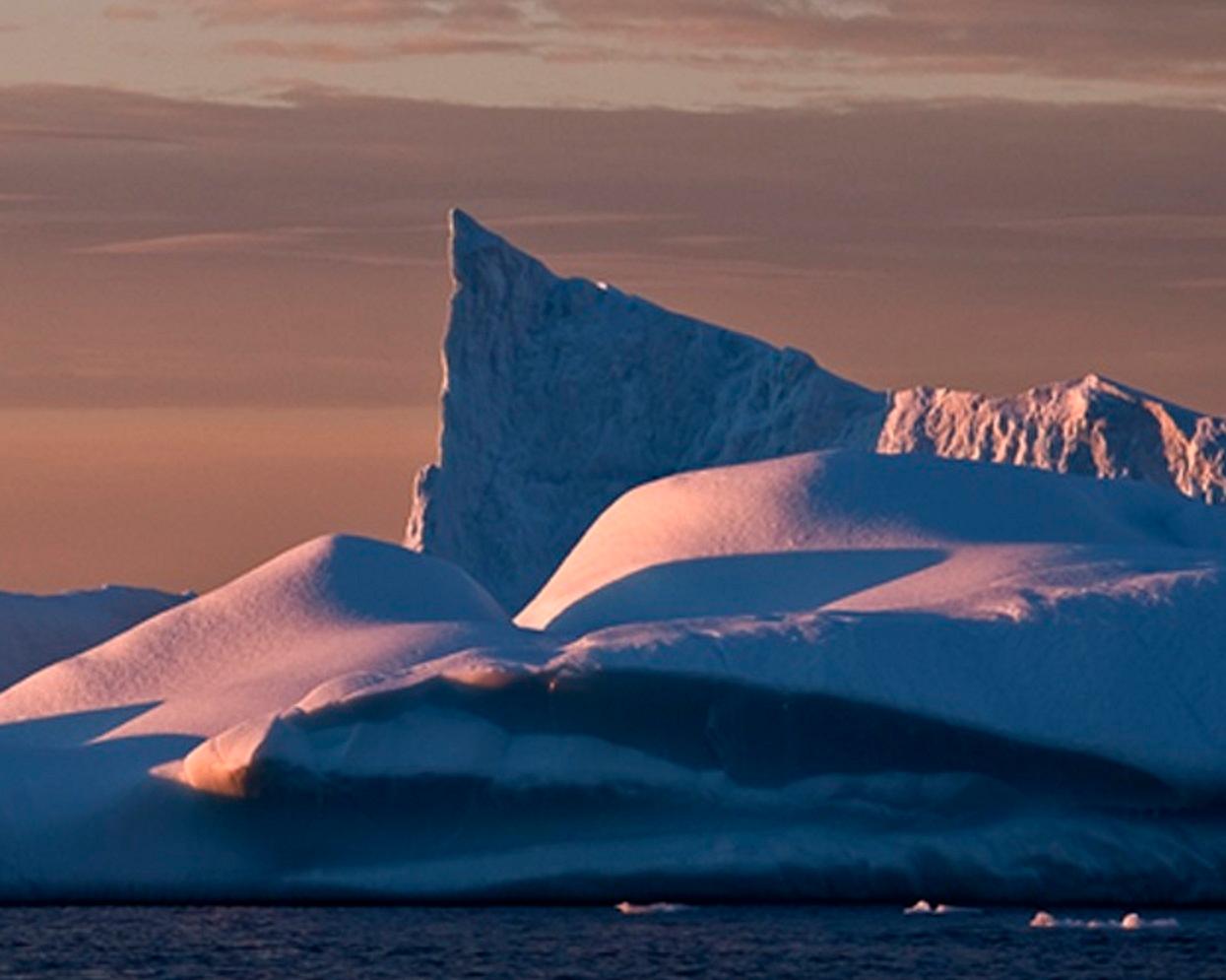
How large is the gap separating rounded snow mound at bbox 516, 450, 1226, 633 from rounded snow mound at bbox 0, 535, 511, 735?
2388mm

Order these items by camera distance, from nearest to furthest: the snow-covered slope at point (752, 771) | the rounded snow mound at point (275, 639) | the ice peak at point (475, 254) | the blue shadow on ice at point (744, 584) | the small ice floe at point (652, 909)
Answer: the small ice floe at point (652, 909) < the snow-covered slope at point (752, 771) < the rounded snow mound at point (275, 639) < the blue shadow on ice at point (744, 584) < the ice peak at point (475, 254)

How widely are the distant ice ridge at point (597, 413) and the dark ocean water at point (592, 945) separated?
34.5 m

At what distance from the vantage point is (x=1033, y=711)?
48.8 meters

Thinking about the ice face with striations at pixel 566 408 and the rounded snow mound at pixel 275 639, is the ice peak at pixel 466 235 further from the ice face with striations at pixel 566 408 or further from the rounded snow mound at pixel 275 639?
the rounded snow mound at pixel 275 639

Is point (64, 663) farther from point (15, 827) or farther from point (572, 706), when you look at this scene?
point (572, 706)

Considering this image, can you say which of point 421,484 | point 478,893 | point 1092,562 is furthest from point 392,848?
point 421,484

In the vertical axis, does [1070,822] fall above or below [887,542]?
below

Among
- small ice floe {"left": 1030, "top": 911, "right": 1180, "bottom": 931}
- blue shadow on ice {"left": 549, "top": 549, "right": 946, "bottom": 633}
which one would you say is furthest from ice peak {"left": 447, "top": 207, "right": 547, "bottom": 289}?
small ice floe {"left": 1030, "top": 911, "right": 1180, "bottom": 931}

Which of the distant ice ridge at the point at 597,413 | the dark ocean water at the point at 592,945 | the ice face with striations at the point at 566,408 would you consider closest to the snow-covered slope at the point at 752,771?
the dark ocean water at the point at 592,945

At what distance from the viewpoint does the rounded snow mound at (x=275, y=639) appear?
180 ft

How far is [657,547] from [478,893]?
13768 millimetres

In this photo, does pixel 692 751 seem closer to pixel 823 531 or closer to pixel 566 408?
pixel 823 531

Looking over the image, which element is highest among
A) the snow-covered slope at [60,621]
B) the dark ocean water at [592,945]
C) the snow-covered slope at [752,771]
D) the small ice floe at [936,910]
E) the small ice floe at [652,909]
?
the snow-covered slope at [60,621]

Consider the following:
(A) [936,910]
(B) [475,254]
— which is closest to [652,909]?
(A) [936,910]
